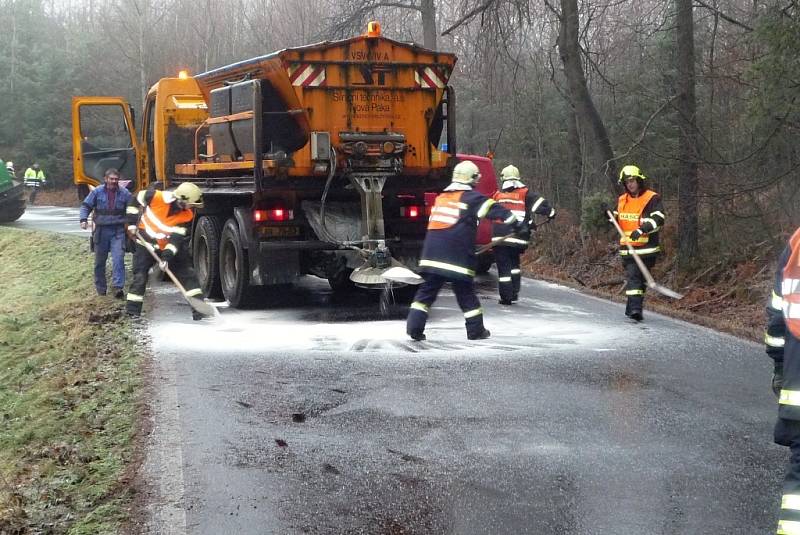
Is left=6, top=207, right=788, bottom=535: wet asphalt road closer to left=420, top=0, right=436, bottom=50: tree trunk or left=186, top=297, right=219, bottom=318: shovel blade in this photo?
left=186, top=297, right=219, bottom=318: shovel blade

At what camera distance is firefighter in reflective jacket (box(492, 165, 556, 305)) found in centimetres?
1155

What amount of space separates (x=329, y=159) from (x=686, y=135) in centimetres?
499

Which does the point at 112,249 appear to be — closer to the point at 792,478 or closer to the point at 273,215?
the point at 273,215

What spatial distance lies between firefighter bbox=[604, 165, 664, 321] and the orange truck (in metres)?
2.17

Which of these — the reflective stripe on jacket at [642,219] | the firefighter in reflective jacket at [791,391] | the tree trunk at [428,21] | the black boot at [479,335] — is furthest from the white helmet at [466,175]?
the tree trunk at [428,21]

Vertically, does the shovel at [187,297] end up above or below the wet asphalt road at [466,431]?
above

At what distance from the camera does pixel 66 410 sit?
25.0 ft

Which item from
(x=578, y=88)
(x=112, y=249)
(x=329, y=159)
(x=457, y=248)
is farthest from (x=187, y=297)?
(x=578, y=88)

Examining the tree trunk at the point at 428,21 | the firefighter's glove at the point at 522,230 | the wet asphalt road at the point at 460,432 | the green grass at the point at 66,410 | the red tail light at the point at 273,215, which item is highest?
the tree trunk at the point at 428,21

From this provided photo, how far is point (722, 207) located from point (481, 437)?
828 centimetres

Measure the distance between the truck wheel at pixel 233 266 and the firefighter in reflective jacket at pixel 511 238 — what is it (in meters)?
2.92

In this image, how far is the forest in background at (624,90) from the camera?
39.9 feet

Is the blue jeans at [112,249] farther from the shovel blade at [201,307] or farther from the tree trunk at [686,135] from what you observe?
the tree trunk at [686,135]

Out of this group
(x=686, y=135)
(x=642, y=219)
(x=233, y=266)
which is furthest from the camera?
(x=686, y=135)
